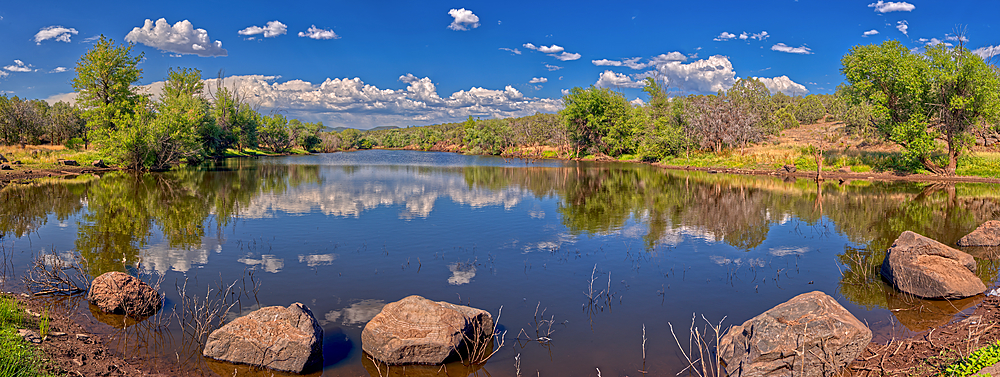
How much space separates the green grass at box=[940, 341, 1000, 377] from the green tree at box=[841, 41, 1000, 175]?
4052 centimetres

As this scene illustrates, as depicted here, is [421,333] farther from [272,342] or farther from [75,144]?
[75,144]

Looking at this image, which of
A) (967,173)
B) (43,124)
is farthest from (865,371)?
(43,124)

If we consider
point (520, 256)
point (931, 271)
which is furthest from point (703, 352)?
point (520, 256)

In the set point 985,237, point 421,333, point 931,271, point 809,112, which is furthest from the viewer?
point 809,112

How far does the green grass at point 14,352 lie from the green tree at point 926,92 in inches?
1930

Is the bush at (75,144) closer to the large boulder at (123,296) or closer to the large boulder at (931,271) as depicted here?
the large boulder at (123,296)

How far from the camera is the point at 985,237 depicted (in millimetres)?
16672

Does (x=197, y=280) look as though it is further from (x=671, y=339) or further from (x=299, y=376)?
(x=671, y=339)

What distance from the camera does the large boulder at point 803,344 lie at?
25.4ft

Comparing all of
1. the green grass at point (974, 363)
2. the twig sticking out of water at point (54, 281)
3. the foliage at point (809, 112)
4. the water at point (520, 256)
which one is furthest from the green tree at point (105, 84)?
the foliage at point (809, 112)

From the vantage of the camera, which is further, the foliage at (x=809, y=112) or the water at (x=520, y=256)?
the foliage at (x=809, y=112)

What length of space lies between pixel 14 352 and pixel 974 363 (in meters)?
12.3

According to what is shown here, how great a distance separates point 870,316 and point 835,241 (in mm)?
8892

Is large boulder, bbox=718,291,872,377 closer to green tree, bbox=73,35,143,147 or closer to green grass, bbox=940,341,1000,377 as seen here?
green grass, bbox=940,341,1000,377
